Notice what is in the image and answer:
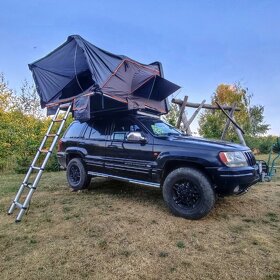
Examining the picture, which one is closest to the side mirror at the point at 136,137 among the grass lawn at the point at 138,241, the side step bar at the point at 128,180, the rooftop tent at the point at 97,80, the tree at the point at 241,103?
the rooftop tent at the point at 97,80

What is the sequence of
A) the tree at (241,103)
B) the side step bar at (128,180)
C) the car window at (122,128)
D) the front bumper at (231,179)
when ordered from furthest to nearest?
1. the tree at (241,103)
2. the car window at (122,128)
3. the side step bar at (128,180)
4. the front bumper at (231,179)

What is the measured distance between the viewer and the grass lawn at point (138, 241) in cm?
257

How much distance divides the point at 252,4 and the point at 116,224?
10064 millimetres

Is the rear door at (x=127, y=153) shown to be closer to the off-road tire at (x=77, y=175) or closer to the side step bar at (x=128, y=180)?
the side step bar at (x=128, y=180)

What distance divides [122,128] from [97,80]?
4.06ft

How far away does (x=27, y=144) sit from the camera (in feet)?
33.8

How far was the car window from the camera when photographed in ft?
17.0

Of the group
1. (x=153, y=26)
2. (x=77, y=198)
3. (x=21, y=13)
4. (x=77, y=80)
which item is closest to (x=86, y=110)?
(x=77, y=80)

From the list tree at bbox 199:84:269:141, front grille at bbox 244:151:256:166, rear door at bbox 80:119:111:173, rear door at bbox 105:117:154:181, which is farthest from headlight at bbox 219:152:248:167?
tree at bbox 199:84:269:141

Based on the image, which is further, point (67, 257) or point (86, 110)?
point (86, 110)

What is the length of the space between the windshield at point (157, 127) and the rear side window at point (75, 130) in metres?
1.92

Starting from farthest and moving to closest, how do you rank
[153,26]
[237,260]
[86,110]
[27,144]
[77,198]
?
[153,26]
[27,144]
[77,198]
[86,110]
[237,260]

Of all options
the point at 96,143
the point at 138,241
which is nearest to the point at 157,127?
the point at 96,143

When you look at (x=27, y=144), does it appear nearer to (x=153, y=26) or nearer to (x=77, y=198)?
(x=77, y=198)
